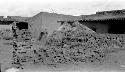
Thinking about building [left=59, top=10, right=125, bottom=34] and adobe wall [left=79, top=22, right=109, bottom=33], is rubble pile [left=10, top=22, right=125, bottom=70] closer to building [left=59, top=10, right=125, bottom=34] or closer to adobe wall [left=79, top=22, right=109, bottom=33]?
building [left=59, top=10, right=125, bottom=34]

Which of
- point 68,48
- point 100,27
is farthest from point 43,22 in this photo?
point 68,48

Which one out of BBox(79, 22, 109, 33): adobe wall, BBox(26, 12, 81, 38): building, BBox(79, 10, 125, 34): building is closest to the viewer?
BBox(79, 10, 125, 34): building

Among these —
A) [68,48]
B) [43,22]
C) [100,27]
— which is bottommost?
[68,48]

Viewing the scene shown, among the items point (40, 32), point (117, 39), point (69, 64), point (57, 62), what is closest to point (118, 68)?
point (69, 64)

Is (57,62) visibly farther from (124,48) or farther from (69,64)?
(124,48)

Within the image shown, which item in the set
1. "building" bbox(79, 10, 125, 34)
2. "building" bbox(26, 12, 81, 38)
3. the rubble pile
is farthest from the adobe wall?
"building" bbox(26, 12, 81, 38)

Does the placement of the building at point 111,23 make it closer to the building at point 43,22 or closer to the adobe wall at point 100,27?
the adobe wall at point 100,27

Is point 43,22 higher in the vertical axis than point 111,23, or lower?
higher

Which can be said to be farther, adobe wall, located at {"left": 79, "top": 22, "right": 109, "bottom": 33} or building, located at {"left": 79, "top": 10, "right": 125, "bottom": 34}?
adobe wall, located at {"left": 79, "top": 22, "right": 109, "bottom": 33}

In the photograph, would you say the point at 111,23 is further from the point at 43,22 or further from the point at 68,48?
the point at 43,22

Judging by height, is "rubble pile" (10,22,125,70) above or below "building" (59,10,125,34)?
below

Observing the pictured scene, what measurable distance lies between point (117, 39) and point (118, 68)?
4470 mm

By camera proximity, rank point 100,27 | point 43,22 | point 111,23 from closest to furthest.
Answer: point 111,23 < point 100,27 < point 43,22

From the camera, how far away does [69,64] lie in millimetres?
11039
